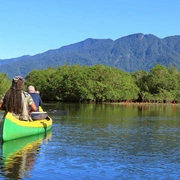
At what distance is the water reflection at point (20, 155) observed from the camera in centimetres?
1078

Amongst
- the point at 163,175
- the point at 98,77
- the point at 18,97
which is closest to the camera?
the point at 163,175

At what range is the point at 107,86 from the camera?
283ft

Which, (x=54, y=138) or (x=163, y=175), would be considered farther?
(x=54, y=138)

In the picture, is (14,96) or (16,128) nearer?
(14,96)

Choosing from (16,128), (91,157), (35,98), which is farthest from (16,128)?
(91,157)

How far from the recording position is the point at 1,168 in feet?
36.4

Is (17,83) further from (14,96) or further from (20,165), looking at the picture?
(20,165)

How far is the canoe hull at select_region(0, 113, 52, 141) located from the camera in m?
15.5

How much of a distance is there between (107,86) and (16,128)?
70.1 meters

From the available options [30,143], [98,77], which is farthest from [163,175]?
[98,77]

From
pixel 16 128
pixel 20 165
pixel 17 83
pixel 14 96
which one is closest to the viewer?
pixel 20 165

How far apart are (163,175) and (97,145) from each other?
5.63 meters

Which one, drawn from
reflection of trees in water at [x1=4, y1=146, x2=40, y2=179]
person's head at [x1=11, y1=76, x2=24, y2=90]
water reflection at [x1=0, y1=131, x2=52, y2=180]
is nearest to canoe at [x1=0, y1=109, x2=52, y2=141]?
water reflection at [x1=0, y1=131, x2=52, y2=180]

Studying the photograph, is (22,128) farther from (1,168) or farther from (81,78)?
(81,78)
